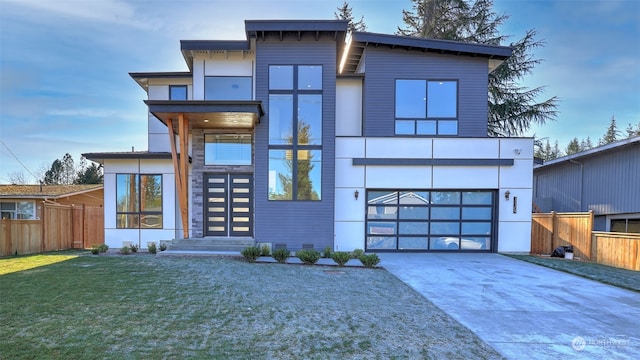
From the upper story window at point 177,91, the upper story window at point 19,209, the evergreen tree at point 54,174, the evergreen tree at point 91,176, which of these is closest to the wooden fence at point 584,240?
the upper story window at point 177,91

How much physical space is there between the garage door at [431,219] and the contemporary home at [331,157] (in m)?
0.03

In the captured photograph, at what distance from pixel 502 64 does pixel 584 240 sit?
9640 millimetres

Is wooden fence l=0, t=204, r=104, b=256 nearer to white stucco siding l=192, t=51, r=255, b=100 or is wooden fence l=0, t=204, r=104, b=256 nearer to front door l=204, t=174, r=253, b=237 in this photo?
front door l=204, t=174, r=253, b=237

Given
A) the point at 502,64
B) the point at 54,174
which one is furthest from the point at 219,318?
the point at 54,174

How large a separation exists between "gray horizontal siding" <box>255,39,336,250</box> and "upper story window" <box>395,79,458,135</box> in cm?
259

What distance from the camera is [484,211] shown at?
35.3 feet

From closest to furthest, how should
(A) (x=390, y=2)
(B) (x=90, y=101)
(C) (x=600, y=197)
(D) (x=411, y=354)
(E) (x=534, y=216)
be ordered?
(D) (x=411, y=354) < (E) (x=534, y=216) < (C) (x=600, y=197) < (A) (x=390, y=2) < (B) (x=90, y=101)

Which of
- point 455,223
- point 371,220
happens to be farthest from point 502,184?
point 371,220

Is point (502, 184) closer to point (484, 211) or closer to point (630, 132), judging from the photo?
point (484, 211)

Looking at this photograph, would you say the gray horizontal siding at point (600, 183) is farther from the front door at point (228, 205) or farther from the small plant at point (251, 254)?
the front door at point (228, 205)

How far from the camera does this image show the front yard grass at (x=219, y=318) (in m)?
3.23

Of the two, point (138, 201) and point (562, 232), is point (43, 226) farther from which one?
point (562, 232)

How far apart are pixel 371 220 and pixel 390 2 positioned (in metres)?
14.7

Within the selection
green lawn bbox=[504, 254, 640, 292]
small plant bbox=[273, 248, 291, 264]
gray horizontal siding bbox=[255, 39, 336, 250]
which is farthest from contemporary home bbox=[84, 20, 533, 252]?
small plant bbox=[273, 248, 291, 264]
